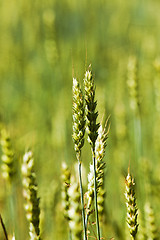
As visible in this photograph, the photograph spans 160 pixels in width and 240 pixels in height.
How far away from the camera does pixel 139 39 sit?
426 cm

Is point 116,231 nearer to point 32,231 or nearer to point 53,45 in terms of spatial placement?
point 32,231

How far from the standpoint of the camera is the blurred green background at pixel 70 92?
6.50ft

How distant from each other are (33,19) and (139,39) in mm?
1388

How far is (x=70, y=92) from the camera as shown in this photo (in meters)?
3.50

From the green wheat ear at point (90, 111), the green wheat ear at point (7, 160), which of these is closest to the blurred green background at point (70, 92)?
the green wheat ear at point (90, 111)

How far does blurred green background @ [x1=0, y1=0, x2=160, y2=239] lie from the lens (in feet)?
6.50

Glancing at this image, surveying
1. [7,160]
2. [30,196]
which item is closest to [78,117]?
[30,196]

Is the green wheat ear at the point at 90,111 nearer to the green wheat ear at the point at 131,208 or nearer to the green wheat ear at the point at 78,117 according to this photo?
the green wheat ear at the point at 78,117

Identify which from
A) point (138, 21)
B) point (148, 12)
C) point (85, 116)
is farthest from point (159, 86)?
point (148, 12)

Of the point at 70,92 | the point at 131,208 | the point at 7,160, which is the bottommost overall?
the point at 131,208

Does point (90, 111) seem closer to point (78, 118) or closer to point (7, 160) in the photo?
point (78, 118)

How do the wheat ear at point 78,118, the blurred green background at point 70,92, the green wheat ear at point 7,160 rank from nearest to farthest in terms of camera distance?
the wheat ear at point 78,118
the green wheat ear at point 7,160
the blurred green background at point 70,92

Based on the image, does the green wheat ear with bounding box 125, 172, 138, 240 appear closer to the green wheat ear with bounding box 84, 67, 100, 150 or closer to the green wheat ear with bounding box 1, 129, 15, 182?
the green wheat ear with bounding box 84, 67, 100, 150

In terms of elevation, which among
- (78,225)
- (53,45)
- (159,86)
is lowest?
(78,225)
